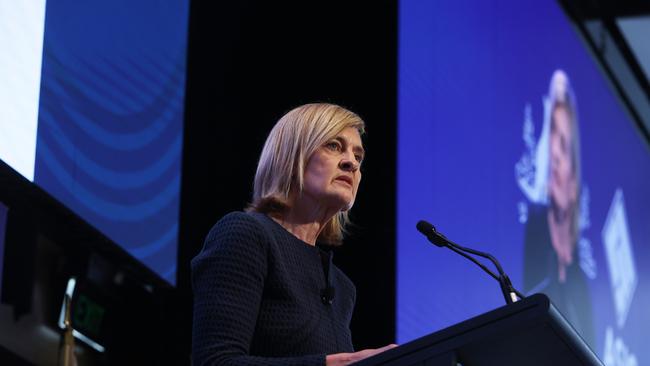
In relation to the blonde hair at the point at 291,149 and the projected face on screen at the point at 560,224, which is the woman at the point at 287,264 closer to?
the blonde hair at the point at 291,149

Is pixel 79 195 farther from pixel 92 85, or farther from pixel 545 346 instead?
pixel 545 346

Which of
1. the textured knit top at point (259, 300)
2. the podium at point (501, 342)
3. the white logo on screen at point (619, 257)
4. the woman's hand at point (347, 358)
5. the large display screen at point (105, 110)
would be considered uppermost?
the white logo on screen at point (619, 257)

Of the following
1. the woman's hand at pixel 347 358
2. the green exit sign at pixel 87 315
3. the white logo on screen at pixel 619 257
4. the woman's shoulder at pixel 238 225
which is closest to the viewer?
the woman's hand at pixel 347 358

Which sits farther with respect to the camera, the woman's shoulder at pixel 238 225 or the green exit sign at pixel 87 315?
the green exit sign at pixel 87 315

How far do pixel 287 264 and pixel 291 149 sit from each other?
25 cm

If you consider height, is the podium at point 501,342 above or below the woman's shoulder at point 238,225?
below

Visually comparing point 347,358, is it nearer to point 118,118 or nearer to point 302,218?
point 302,218

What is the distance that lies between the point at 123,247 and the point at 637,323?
413 centimetres

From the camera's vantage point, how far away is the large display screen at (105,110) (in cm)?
239

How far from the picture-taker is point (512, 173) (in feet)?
14.2

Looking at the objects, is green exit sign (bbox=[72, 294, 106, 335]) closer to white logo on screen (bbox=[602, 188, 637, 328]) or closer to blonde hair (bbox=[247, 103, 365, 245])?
blonde hair (bbox=[247, 103, 365, 245])

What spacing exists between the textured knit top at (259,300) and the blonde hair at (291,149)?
68 mm

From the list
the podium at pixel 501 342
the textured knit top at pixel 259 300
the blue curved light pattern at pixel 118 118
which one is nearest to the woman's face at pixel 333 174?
the textured knit top at pixel 259 300

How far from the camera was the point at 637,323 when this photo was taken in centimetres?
621
